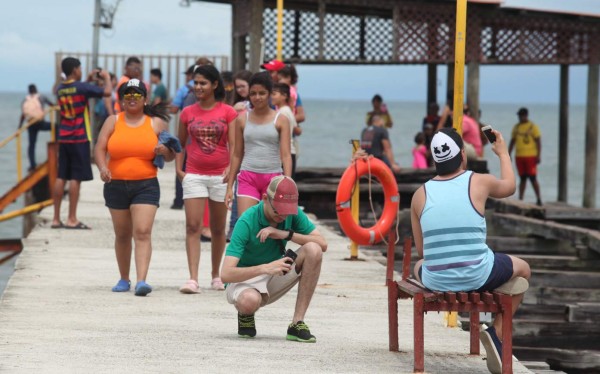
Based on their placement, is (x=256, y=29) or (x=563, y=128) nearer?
(x=256, y=29)

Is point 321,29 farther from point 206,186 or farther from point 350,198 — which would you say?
point 206,186

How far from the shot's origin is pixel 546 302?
1345 cm

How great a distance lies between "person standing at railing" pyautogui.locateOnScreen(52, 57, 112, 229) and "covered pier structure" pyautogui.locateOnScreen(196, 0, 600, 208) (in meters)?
8.36

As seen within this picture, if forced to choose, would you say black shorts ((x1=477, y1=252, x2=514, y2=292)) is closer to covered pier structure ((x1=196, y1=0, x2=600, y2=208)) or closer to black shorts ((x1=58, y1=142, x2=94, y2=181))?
black shorts ((x1=58, y1=142, x2=94, y2=181))

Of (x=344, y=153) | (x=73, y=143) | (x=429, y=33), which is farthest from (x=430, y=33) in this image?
(x=344, y=153)

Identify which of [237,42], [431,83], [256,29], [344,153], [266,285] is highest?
[256,29]

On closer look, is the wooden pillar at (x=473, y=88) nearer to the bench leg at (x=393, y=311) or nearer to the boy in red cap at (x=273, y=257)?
the boy in red cap at (x=273, y=257)

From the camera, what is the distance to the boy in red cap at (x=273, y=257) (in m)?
8.27

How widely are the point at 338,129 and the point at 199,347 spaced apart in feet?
350

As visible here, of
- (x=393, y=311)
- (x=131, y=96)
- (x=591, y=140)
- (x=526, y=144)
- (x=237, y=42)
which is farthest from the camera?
(x=591, y=140)

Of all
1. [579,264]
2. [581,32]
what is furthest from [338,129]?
[579,264]

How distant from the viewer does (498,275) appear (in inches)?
300

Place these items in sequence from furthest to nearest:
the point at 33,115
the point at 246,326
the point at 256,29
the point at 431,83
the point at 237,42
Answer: the point at 431,83
the point at 33,115
the point at 237,42
the point at 256,29
the point at 246,326

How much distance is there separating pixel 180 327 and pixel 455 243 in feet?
7.55
